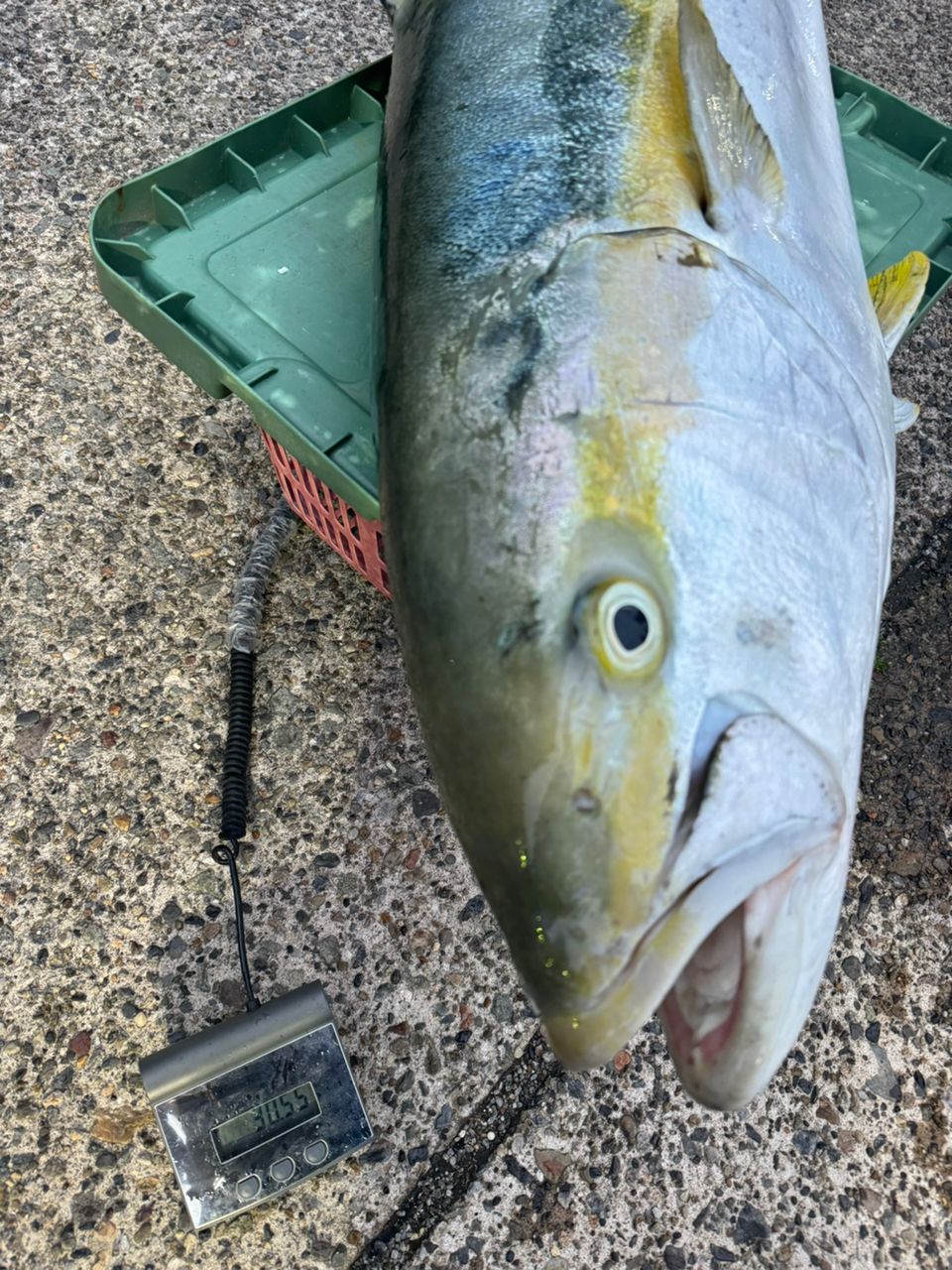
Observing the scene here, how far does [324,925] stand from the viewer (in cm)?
187

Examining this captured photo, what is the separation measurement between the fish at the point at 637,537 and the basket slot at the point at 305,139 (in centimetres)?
68

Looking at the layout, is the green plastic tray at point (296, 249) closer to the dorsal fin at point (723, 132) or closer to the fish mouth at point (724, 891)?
the dorsal fin at point (723, 132)

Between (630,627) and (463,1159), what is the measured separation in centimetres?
108

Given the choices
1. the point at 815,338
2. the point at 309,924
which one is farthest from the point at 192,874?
the point at 815,338

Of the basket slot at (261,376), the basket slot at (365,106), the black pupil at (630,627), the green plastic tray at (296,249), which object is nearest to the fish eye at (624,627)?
the black pupil at (630,627)

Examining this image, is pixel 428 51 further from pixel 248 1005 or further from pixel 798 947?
pixel 248 1005

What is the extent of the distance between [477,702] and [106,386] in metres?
1.74

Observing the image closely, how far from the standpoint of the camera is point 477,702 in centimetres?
114

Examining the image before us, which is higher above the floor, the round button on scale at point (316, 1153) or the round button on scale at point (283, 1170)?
the round button on scale at point (316, 1153)

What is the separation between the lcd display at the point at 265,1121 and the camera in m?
1.61

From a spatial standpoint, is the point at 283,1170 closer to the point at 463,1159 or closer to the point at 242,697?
the point at 463,1159

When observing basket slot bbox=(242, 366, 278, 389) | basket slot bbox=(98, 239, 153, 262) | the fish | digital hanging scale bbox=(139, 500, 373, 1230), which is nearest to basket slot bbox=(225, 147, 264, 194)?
basket slot bbox=(98, 239, 153, 262)

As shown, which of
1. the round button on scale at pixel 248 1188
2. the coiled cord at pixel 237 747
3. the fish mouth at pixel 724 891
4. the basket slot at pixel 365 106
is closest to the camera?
the fish mouth at pixel 724 891

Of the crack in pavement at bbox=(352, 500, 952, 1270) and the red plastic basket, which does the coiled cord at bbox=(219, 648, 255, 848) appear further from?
the crack in pavement at bbox=(352, 500, 952, 1270)
